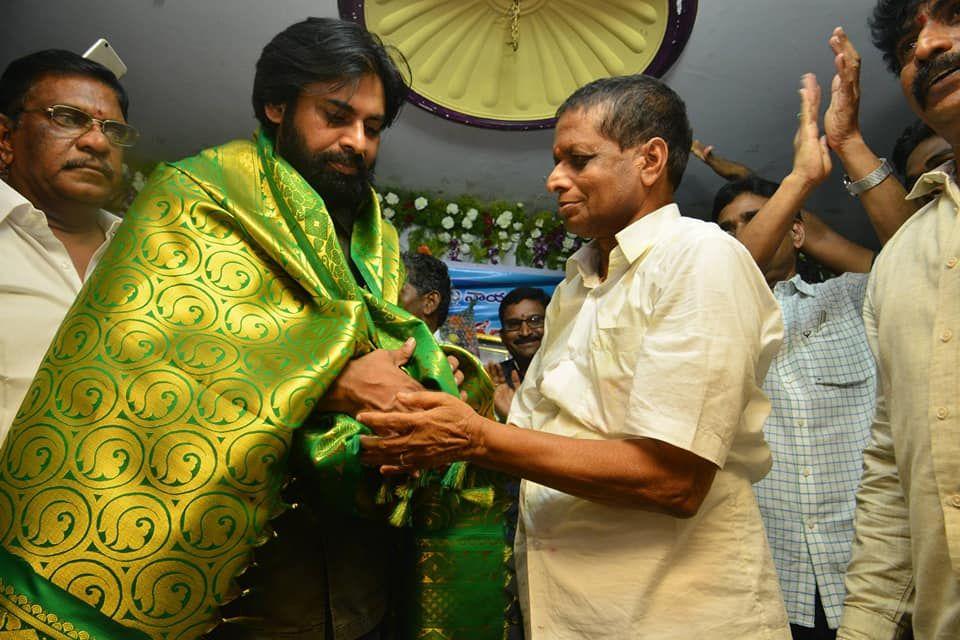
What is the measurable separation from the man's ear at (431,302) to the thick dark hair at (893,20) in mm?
2797

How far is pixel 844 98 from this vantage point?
8.50 ft

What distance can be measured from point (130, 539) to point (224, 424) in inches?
9.1

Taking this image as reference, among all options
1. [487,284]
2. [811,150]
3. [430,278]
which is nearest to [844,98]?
[811,150]

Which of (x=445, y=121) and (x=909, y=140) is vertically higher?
(x=909, y=140)

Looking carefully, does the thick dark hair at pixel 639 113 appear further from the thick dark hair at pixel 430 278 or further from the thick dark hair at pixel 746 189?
the thick dark hair at pixel 430 278

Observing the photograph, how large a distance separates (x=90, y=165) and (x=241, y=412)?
149 centimetres

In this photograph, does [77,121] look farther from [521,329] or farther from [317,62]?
[521,329]

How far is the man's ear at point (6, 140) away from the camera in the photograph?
2379mm

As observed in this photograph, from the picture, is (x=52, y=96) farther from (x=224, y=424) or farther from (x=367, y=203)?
(x=224, y=424)

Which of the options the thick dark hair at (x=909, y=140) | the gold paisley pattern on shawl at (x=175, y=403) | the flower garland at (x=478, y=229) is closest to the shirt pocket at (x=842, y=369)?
the thick dark hair at (x=909, y=140)

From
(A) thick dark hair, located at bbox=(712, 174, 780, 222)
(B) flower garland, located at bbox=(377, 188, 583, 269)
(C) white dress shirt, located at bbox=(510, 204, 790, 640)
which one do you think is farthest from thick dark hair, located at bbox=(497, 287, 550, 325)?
(C) white dress shirt, located at bbox=(510, 204, 790, 640)

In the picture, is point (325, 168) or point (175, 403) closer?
point (175, 403)

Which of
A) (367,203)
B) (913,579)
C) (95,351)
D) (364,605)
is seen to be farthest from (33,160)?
(913,579)

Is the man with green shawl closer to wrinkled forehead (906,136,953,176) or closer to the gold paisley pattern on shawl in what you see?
the gold paisley pattern on shawl
